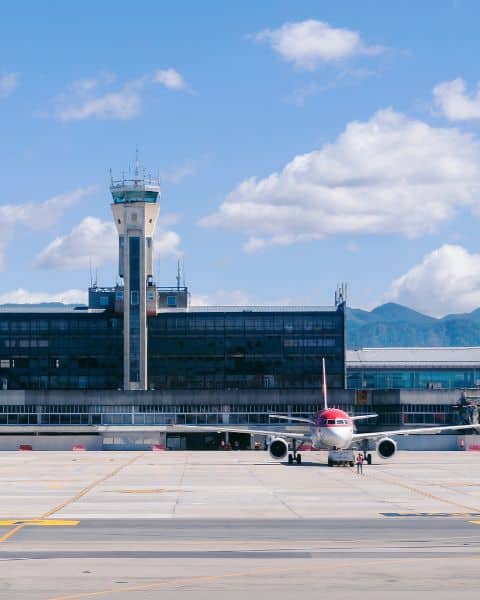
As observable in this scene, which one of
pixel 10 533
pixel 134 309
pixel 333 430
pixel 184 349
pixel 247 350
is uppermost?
pixel 134 309

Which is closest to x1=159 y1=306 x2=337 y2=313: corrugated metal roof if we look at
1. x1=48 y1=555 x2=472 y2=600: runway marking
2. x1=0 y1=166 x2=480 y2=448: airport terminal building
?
x1=0 y1=166 x2=480 y2=448: airport terminal building

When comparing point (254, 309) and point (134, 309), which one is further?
point (254, 309)

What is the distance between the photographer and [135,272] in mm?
177125

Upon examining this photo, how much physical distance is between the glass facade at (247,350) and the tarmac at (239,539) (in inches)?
4873

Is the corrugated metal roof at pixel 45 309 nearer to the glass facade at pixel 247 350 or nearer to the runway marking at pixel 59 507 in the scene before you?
the glass facade at pixel 247 350

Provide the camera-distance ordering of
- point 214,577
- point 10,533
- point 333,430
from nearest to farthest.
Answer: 1. point 214,577
2. point 10,533
3. point 333,430

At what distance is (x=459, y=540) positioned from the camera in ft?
108

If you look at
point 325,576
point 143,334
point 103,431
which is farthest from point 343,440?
point 143,334

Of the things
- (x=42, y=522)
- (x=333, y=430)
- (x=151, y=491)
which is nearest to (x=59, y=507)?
(x=42, y=522)

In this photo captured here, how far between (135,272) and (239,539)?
145 meters

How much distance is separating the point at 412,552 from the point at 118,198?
157m

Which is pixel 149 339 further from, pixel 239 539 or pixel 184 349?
pixel 239 539

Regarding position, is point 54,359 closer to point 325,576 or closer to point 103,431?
point 103,431

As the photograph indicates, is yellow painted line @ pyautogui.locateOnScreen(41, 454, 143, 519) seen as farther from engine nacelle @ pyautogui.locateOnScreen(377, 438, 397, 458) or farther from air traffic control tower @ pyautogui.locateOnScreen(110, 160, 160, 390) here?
air traffic control tower @ pyautogui.locateOnScreen(110, 160, 160, 390)
